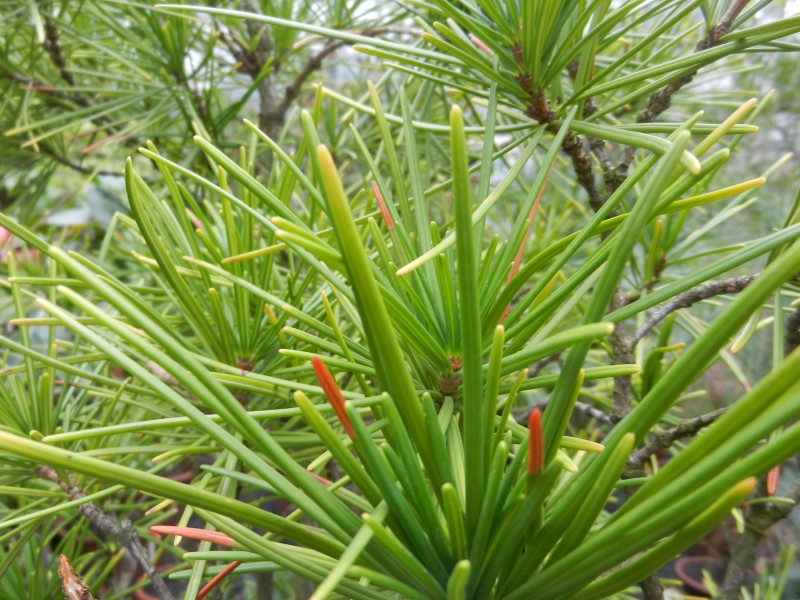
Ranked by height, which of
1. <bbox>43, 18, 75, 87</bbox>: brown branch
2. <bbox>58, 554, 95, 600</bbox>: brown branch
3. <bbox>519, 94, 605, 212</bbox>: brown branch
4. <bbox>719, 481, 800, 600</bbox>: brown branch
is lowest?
<bbox>719, 481, 800, 600</bbox>: brown branch

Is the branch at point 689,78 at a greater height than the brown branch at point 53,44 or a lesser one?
lesser

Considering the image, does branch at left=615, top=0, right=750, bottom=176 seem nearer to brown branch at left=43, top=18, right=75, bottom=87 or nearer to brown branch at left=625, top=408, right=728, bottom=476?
brown branch at left=625, top=408, right=728, bottom=476

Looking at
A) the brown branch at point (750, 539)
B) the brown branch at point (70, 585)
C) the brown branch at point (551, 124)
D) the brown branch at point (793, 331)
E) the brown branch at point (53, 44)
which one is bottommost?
the brown branch at point (750, 539)

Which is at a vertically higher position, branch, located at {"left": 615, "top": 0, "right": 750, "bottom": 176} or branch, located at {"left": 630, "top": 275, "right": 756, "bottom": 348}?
branch, located at {"left": 615, "top": 0, "right": 750, "bottom": 176}

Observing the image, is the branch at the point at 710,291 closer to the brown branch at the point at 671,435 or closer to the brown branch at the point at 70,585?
the brown branch at the point at 671,435

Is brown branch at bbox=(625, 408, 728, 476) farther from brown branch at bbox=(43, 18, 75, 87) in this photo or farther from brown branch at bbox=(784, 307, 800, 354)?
brown branch at bbox=(43, 18, 75, 87)

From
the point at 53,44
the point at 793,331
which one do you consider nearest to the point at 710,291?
the point at 793,331

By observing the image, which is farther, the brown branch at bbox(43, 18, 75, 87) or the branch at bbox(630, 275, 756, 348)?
the brown branch at bbox(43, 18, 75, 87)

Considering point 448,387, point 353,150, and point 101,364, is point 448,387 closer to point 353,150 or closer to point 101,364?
point 101,364

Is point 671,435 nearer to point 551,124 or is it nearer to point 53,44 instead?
point 551,124

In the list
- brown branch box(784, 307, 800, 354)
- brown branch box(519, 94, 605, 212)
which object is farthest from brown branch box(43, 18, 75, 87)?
brown branch box(784, 307, 800, 354)

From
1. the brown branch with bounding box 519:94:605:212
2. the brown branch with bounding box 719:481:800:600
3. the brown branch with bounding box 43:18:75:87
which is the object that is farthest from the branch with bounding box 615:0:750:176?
the brown branch with bounding box 43:18:75:87

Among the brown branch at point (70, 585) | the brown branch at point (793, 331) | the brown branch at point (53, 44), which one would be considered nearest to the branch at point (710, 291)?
the brown branch at point (793, 331)

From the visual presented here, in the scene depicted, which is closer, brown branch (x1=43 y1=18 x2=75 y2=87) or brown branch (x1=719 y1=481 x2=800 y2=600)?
brown branch (x1=719 y1=481 x2=800 y2=600)
